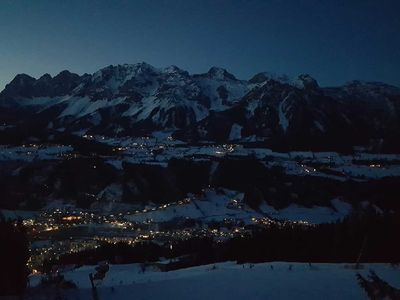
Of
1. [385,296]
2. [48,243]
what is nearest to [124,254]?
[48,243]

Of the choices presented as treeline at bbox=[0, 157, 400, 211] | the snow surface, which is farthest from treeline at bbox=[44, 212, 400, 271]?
treeline at bbox=[0, 157, 400, 211]

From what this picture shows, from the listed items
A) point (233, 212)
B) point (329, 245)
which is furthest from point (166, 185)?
point (329, 245)

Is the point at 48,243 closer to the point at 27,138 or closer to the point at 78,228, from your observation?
the point at 78,228

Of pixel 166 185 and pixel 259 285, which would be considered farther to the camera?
pixel 166 185

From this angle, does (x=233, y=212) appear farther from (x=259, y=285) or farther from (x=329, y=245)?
(x=259, y=285)

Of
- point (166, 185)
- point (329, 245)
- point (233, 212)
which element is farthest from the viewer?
point (166, 185)

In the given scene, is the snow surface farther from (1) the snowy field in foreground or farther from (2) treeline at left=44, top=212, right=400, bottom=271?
(1) the snowy field in foreground

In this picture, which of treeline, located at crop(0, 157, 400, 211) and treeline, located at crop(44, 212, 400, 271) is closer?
treeline, located at crop(44, 212, 400, 271)

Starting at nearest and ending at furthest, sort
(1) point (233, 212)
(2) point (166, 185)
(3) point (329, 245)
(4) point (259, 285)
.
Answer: (4) point (259, 285)
(3) point (329, 245)
(1) point (233, 212)
(2) point (166, 185)
